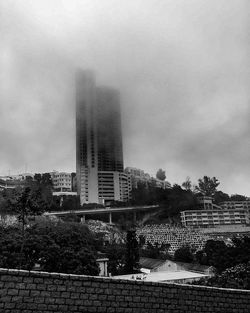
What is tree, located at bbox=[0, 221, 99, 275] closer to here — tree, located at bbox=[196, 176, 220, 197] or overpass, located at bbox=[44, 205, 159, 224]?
overpass, located at bbox=[44, 205, 159, 224]

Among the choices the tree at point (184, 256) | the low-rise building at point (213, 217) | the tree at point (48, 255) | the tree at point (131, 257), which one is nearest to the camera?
the tree at point (48, 255)

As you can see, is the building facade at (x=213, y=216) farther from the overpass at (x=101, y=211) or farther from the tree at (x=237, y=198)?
the tree at (x=237, y=198)

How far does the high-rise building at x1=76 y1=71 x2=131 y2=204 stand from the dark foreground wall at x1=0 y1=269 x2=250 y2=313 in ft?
334

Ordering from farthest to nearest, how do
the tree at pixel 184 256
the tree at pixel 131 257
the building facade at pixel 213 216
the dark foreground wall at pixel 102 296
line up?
the building facade at pixel 213 216 → the tree at pixel 184 256 → the tree at pixel 131 257 → the dark foreground wall at pixel 102 296

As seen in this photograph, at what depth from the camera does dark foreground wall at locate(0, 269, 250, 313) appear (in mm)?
7926

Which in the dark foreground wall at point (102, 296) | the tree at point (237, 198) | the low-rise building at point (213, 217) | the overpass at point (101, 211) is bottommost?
the dark foreground wall at point (102, 296)

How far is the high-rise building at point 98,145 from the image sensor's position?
115 m

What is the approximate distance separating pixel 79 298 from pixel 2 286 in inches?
74.9

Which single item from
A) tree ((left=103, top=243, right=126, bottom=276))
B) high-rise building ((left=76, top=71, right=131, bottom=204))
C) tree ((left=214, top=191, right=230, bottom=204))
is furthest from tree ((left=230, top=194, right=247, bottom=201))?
tree ((left=103, top=243, right=126, bottom=276))

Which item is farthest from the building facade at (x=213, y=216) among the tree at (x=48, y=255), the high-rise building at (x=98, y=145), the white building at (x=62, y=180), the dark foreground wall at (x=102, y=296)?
the dark foreground wall at (x=102, y=296)

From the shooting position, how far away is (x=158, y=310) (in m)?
9.02

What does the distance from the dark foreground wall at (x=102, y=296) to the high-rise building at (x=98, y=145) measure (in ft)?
334

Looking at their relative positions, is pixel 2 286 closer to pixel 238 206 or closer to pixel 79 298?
pixel 79 298

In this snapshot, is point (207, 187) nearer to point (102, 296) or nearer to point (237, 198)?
point (237, 198)
